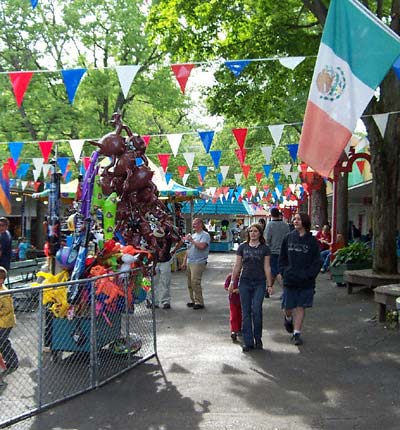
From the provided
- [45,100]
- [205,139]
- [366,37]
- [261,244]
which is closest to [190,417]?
[261,244]

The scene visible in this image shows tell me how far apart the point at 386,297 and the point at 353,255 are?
518 cm

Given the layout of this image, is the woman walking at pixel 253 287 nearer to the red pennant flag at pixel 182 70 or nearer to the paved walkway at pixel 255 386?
the paved walkway at pixel 255 386

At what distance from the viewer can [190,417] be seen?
15.8 feet

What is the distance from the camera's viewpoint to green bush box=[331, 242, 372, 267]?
44.5 ft

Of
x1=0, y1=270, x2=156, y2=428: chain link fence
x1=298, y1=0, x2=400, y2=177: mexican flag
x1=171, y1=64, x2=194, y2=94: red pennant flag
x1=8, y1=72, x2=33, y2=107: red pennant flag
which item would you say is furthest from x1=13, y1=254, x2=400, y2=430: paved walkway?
x1=8, y1=72, x2=33, y2=107: red pennant flag

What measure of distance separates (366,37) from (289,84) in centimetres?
1154

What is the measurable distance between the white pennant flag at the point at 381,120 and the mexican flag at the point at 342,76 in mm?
5499

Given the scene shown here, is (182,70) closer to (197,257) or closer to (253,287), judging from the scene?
(197,257)

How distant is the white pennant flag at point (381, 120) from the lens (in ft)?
34.0

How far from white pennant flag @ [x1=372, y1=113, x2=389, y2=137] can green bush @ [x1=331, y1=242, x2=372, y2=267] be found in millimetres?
3926

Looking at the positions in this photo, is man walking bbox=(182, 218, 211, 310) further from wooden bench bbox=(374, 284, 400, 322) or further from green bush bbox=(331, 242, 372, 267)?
green bush bbox=(331, 242, 372, 267)

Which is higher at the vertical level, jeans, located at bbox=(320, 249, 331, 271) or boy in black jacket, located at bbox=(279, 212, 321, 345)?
boy in black jacket, located at bbox=(279, 212, 321, 345)

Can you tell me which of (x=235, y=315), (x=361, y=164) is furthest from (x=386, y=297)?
(x=361, y=164)

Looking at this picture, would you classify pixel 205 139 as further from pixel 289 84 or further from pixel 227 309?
pixel 227 309
